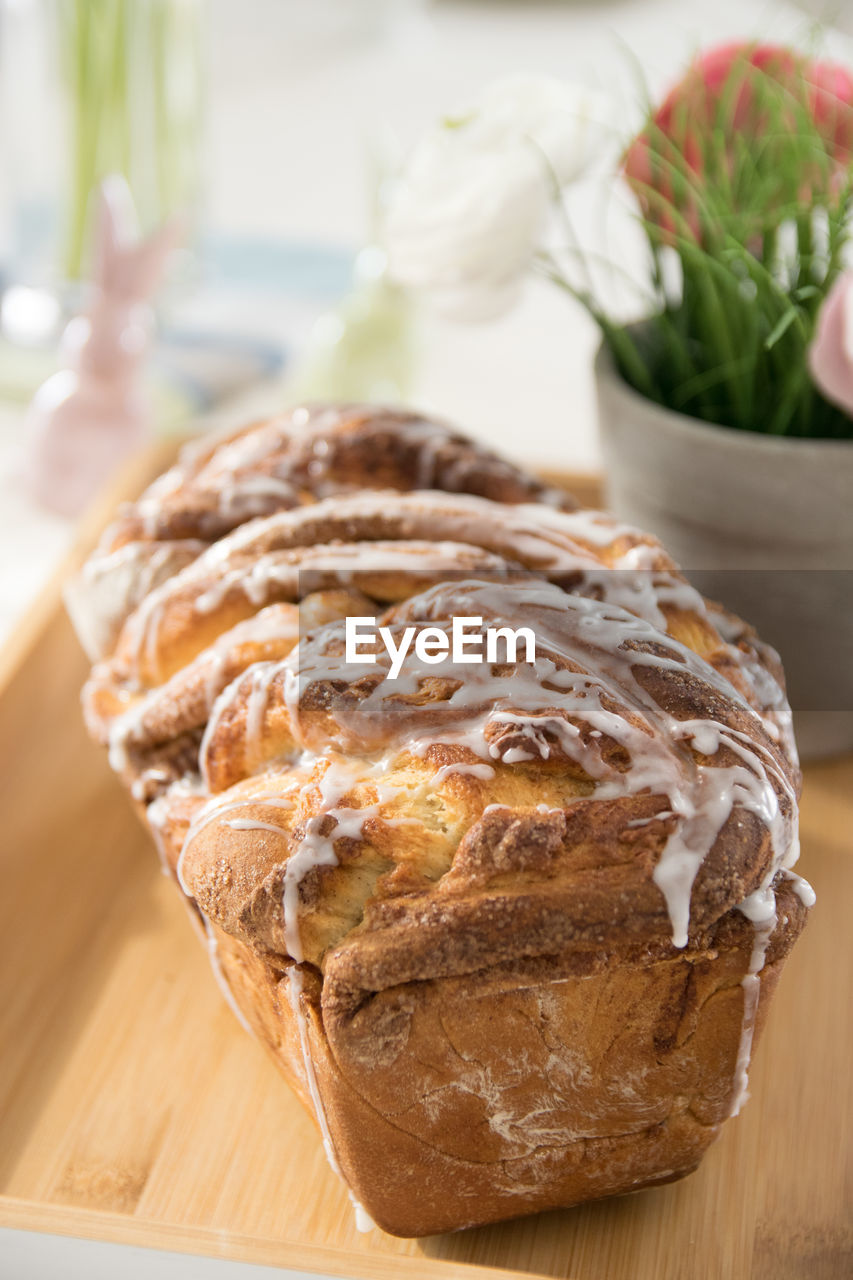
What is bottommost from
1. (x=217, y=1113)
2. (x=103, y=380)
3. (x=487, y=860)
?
(x=217, y=1113)

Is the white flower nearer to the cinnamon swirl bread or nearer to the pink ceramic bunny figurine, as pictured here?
the cinnamon swirl bread

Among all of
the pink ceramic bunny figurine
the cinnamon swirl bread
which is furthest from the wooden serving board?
the pink ceramic bunny figurine

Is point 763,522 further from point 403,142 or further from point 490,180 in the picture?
point 403,142

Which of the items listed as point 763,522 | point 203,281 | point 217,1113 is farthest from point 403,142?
point 217,1113

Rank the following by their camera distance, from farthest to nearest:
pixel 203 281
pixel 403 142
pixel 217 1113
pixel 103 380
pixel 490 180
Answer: pixel 403 142
pixel 203 281
pixel 103 380
pixel 490 180
pixel 217 1113

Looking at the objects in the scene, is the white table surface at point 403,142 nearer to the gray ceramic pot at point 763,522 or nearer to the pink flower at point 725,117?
the pink flower at point 725,117

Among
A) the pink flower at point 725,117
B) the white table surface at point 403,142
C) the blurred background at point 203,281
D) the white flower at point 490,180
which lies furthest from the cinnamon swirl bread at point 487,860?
the blurred background at point 203,281

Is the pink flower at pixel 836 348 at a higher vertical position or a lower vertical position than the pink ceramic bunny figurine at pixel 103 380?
higher
